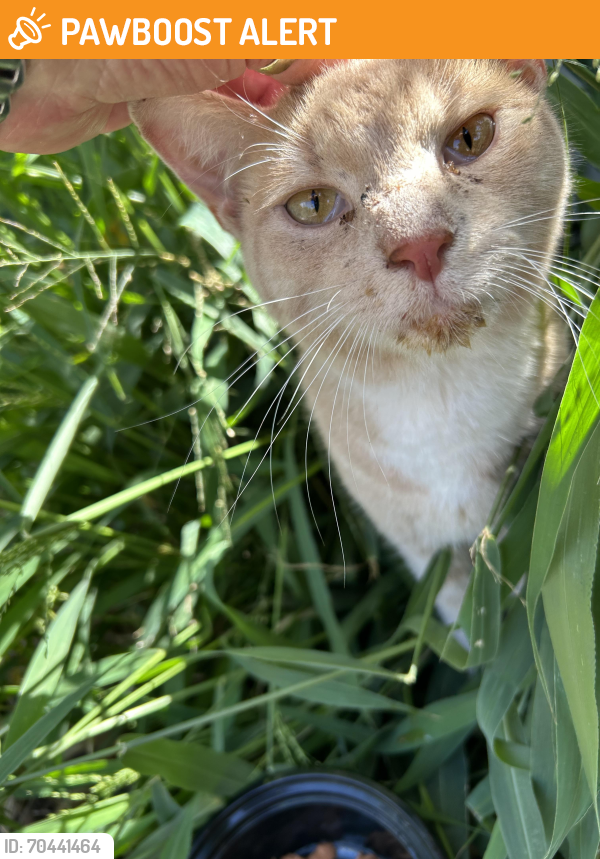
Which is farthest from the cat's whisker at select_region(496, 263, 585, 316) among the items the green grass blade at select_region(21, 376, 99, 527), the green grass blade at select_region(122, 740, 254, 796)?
the green grass blade at select_region(122, 740, 254, 796)

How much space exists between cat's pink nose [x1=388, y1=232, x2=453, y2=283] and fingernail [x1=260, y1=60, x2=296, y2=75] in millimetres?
284

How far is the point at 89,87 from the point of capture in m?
0.73

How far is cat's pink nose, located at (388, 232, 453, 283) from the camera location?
661 millimetres

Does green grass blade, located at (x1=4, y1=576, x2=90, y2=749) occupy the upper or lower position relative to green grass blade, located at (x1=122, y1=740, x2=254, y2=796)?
upper

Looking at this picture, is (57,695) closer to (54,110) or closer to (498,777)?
(498,777)

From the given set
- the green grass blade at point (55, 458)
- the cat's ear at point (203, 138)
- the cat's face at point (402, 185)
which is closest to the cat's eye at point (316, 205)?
the cat's face at point (402, 185)

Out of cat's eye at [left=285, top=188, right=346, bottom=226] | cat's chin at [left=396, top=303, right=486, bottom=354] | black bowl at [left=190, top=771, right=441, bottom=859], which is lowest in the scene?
black bowl at [left=190, top=771, right=441, bottom=859]

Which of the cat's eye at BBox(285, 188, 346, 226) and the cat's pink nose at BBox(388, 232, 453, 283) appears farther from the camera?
the cat's eye at BBox(285, 188, 346, 226)

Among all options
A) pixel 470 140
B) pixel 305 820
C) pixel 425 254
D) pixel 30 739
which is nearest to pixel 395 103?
pixel 470 140

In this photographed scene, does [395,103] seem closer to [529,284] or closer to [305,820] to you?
[529,284]
